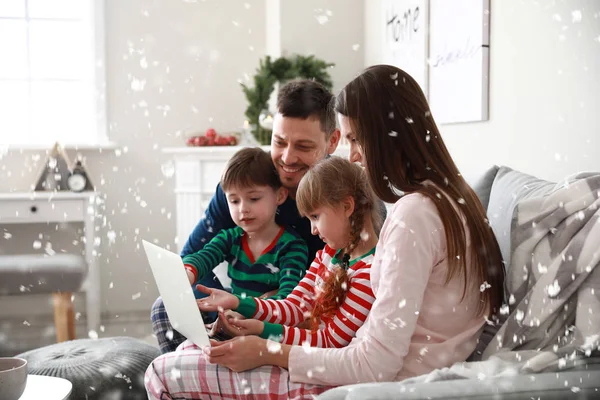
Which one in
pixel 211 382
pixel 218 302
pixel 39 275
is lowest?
pixel 39 275

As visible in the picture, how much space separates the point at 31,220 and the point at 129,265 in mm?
681

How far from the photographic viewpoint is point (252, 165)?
1.71 m

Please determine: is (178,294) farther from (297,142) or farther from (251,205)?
(297,142)

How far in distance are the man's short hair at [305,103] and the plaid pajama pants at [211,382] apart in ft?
2.40

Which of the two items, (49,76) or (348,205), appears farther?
(49,76)

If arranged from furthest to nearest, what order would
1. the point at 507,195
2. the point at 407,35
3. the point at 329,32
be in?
the point at 329,32 < the point at 407,35 < the point at 507,195

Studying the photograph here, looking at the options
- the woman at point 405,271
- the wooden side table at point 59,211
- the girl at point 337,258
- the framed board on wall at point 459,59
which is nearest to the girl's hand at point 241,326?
the girl at point 337,258

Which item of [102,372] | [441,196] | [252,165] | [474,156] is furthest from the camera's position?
[474,156]

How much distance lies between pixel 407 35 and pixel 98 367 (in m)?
1.87

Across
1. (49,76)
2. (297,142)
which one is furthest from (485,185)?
(49,76)

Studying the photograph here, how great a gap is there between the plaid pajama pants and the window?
111 inches

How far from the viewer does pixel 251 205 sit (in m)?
1.69

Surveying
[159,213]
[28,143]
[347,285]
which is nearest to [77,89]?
[28,143]

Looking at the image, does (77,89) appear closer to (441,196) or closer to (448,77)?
(448,77)
